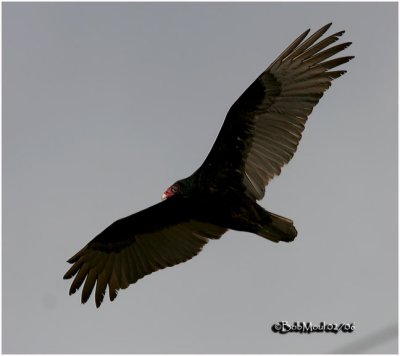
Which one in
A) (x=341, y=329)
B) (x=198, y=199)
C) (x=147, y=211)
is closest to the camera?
(x=341, y=329)

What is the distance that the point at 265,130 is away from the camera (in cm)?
1127

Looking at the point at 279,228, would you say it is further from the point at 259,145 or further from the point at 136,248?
the point at 136,248

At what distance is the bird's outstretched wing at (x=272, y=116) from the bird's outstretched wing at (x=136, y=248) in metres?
1.05

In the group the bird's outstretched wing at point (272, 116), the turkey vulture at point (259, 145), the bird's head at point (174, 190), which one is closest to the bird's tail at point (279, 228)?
the turkey vulture at point (259, 145)

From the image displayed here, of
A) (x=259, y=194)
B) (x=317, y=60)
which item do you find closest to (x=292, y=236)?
(x=259, y=194)

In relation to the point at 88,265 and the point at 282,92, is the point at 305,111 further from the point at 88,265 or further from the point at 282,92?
the point at 88,265

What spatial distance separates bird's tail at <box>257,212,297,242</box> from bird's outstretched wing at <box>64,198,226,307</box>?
1081 millimetres

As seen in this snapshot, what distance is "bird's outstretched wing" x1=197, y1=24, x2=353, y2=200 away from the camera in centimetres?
1102

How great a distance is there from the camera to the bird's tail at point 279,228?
10.8 meters

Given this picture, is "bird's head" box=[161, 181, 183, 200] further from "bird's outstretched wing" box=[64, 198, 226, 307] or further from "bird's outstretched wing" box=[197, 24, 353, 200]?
"bird's outstretched wing" box=[64, 198, 226, 307]

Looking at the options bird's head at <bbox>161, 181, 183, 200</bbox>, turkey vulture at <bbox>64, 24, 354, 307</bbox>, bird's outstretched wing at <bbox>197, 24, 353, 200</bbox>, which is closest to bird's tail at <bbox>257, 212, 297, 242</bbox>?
turkey vulture at <bbox>64, 24, 354, 307</bbox>

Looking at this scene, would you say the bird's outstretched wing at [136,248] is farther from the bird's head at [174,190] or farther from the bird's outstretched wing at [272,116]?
the bird's outstretched wing at [272,116]

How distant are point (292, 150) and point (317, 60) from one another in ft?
3.69

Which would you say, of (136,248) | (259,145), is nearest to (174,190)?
(259,145)
